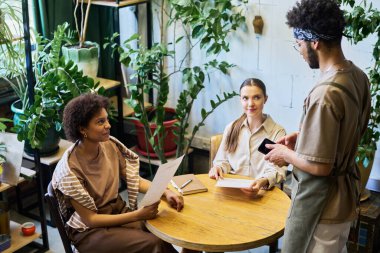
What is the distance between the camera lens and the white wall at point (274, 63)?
11.0ft

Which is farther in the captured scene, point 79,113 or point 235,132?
point 235,132

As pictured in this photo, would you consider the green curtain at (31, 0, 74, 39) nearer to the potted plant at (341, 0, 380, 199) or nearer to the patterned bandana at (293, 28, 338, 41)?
the potted plant at (341, 0, 380, 199)

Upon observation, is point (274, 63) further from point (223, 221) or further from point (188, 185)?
point (223, 221)

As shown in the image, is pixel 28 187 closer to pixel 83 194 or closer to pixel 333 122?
pixel 83 194

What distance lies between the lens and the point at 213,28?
327 cm

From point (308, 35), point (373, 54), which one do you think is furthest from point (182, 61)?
point (308, 35)

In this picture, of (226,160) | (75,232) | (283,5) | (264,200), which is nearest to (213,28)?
(283,5)

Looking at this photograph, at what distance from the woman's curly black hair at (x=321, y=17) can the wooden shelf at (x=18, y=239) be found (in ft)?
6.53

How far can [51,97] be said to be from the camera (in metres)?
2.92

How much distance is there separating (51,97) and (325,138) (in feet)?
5.55

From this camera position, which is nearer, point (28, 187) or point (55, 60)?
point (55, 60)

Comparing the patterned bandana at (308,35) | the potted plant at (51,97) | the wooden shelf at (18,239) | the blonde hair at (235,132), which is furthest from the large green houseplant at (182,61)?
the patterned bandana at (308,35)

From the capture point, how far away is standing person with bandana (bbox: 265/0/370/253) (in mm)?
1731

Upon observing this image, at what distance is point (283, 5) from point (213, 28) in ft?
1.51
